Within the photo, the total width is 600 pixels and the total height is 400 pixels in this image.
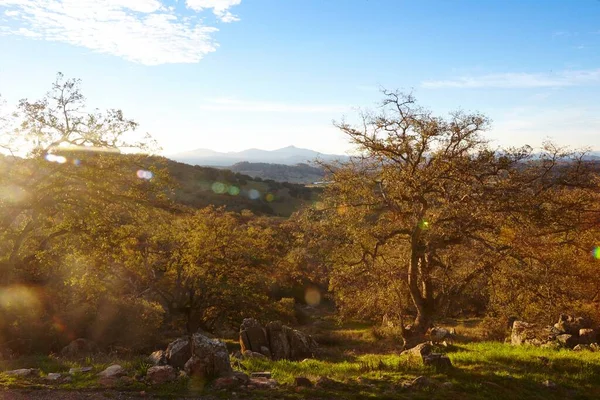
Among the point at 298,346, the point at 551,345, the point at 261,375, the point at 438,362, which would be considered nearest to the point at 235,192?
the point at 298,346

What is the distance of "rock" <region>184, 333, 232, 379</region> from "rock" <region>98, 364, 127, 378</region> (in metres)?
2.07

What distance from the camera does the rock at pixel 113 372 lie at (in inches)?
521

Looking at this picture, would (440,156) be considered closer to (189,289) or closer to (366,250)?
(366,250)

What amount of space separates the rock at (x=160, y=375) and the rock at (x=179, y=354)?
3.47 ft

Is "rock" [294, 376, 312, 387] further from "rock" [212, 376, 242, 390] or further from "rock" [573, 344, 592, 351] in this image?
"rock" [573, 344, 592, 351]

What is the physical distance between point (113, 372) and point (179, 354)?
2.11m

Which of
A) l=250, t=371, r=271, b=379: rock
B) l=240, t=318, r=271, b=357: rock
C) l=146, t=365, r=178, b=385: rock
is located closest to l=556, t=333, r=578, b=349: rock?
l=250, t=371, r=271, b=379: rock

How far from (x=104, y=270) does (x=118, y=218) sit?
2678mm

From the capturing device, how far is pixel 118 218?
64.1 ft

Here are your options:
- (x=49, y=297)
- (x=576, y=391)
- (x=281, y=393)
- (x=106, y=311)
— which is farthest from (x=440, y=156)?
(x=49, y=297)

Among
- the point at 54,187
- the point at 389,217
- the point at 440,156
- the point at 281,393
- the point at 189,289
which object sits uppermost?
the point at 440,156

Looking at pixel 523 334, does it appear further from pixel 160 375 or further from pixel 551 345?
pixel 160 375

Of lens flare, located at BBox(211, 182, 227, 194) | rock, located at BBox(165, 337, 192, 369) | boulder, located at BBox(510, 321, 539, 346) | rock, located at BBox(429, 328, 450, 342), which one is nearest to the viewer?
rock, located at BBox(165, 337, 192, 369)

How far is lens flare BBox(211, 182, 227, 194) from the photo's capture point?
370 feet
